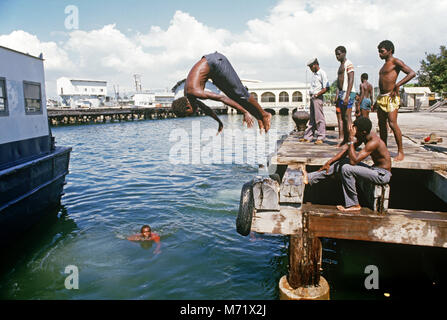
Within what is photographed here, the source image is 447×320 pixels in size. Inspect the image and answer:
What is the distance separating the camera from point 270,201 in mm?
4805

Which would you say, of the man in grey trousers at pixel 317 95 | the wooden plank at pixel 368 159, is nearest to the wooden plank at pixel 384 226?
the wooden plank at pixel 368 159

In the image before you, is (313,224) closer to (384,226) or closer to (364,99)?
(384,226)

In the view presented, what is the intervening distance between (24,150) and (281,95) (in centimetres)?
7550

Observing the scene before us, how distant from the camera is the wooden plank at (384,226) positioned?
4539 millimetres

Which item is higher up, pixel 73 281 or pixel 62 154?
pixel 62 154

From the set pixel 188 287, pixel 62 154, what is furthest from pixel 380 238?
pixel 62 154

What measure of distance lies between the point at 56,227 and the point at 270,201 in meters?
8.89

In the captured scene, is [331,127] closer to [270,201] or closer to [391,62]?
[391,62]

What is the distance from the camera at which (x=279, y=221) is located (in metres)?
4.86

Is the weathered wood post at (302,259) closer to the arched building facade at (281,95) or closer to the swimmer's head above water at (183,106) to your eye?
the swimmer's head above water at (183,106)

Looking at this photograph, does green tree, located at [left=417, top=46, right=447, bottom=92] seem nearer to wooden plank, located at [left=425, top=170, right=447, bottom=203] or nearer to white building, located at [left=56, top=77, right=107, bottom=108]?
wooden plank, located at [left=425, top=170, right=447, bottom=203]

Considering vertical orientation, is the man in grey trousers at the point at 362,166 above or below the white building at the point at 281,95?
below

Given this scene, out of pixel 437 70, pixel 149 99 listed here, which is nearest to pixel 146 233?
pixel 437 70

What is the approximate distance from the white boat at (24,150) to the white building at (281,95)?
69.5m
